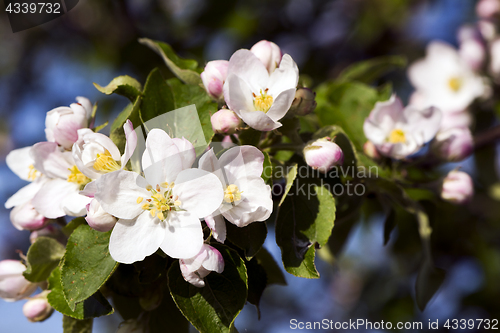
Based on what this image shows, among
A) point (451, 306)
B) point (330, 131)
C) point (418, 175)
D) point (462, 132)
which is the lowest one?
point (451, 306)

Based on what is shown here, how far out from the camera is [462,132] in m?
1.87

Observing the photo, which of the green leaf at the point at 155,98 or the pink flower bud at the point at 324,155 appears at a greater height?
the green leaf at the point at 155,98

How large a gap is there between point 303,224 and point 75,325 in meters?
0.83

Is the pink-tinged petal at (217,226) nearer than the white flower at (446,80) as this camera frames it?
Yes

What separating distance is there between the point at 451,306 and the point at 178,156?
121 inches

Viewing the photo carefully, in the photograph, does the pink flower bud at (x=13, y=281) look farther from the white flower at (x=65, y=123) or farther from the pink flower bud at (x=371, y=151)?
Answer: the pink flower bud at (x=371, y=151)

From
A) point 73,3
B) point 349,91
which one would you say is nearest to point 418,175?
point 349,91

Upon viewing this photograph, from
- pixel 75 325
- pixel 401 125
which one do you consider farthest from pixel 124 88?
pixel 401 125

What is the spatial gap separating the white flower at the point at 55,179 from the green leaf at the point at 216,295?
39 cm

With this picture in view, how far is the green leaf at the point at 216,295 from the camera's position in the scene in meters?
1.19

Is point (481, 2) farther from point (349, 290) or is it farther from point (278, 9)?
point (349, 290)

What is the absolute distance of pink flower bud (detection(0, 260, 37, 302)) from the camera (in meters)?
1.43

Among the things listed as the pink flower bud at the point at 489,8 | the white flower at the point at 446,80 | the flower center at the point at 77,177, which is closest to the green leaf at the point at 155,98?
the flower center at the point at 77,177

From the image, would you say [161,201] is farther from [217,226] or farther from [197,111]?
[197,111]
